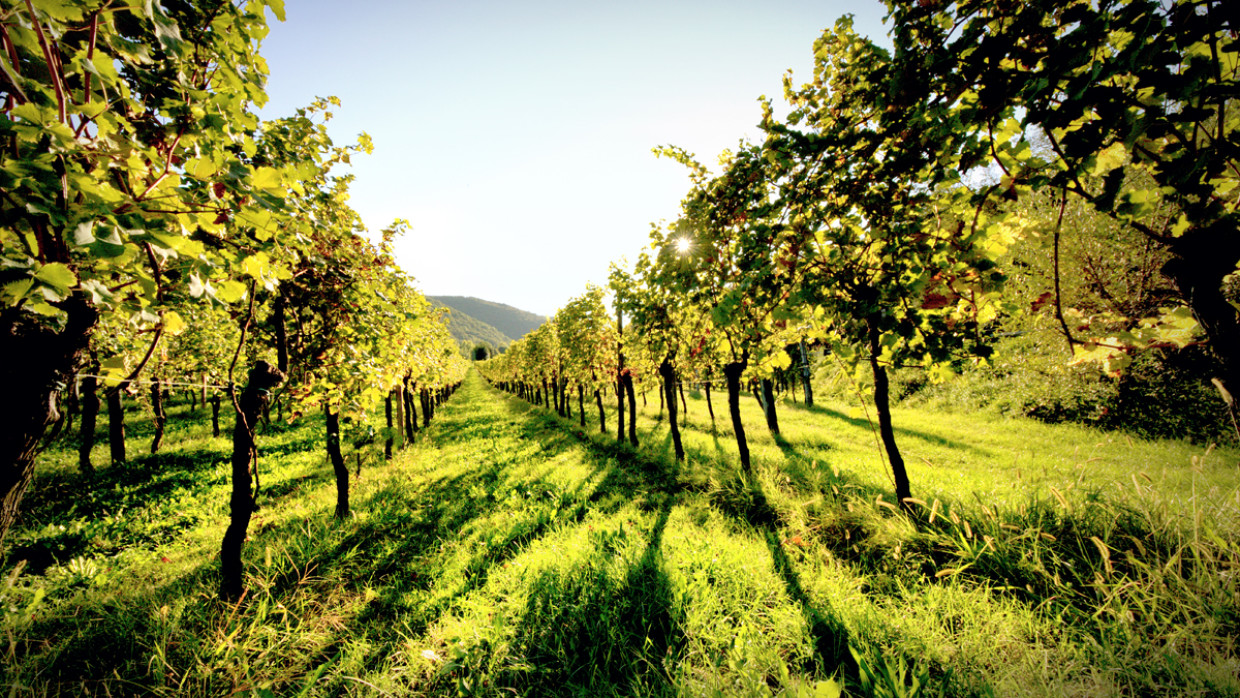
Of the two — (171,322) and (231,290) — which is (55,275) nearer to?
(231,290)

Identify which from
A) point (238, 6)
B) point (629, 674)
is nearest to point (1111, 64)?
point (238, 6)

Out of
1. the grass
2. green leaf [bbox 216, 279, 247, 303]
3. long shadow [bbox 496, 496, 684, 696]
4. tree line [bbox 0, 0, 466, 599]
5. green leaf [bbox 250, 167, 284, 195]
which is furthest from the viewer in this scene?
long shadow [bbox 496, 496, 684, 696]

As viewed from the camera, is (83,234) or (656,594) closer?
(83,234)

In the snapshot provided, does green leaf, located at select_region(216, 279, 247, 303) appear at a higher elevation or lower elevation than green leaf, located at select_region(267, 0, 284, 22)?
lower

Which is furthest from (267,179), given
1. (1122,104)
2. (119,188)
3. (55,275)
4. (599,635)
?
(599,635)

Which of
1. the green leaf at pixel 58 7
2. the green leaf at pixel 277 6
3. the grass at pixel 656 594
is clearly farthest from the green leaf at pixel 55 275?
the grass at pixel 656 594

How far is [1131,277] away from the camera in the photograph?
36.2ft

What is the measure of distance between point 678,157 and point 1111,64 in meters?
3.03

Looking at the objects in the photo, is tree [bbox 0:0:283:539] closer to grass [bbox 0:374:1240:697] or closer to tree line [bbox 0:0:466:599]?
tree line [bbox 0:0:466:599]

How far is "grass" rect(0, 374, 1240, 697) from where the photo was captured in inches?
125

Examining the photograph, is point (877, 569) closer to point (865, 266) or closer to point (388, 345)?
point (865, 266)

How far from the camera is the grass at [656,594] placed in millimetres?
3172

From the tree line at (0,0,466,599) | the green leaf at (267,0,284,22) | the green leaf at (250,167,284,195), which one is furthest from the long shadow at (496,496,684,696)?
the green leaf at (267,0,284,22)

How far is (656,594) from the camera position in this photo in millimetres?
4305
